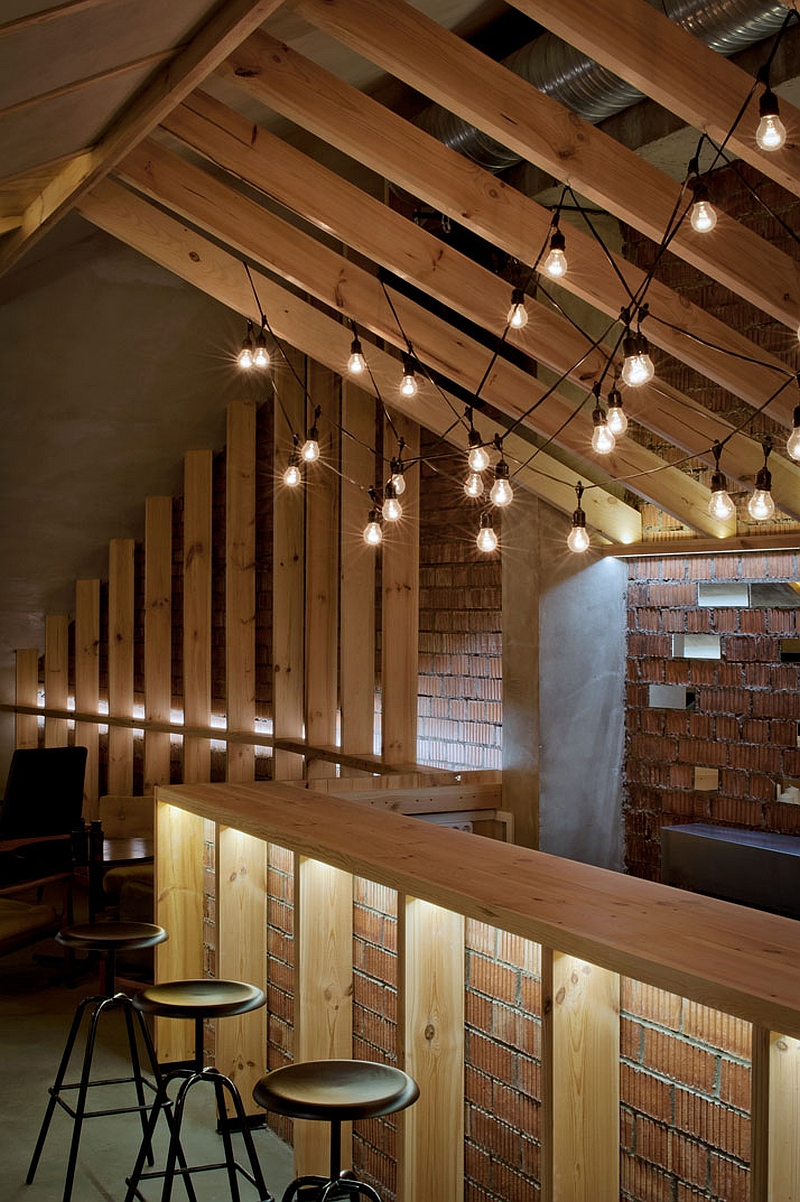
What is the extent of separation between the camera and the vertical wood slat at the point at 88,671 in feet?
27.7

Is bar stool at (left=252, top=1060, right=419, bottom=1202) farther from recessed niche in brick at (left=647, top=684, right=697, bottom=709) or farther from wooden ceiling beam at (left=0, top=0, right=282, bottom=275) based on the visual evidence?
recessed niche in brick at (left=647, top=684, right=697, bottom=709)

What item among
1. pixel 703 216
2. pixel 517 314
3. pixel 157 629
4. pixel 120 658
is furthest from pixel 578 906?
pixel 120 658

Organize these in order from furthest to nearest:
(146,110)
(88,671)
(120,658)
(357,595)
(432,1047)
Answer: (88,671) → (120,658) → (357,595) → (146,110) → (432,1047)

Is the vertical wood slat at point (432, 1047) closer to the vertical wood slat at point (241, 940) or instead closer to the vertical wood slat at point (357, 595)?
the vertical wood slat at point (241, 940)

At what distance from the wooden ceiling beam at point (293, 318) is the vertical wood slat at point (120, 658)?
3031mm

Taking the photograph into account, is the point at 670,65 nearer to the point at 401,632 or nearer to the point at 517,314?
the point at 517,314

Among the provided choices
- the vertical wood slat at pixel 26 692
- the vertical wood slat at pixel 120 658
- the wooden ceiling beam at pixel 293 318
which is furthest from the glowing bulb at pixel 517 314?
the vertical wood slat at pixel 26 692

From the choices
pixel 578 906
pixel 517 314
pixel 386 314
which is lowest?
pixel 578 906

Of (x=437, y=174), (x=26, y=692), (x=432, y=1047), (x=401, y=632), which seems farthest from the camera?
(x=26, y=692)

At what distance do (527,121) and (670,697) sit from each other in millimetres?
2862

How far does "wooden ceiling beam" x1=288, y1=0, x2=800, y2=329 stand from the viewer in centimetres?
351

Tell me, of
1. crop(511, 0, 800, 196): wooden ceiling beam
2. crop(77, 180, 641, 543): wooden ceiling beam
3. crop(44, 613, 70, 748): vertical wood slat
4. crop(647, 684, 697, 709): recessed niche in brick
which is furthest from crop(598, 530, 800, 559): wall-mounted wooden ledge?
crop(44, 613, 70, 748): vertical wood slat

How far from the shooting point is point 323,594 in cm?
683

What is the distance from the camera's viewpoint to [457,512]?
6379 mm
